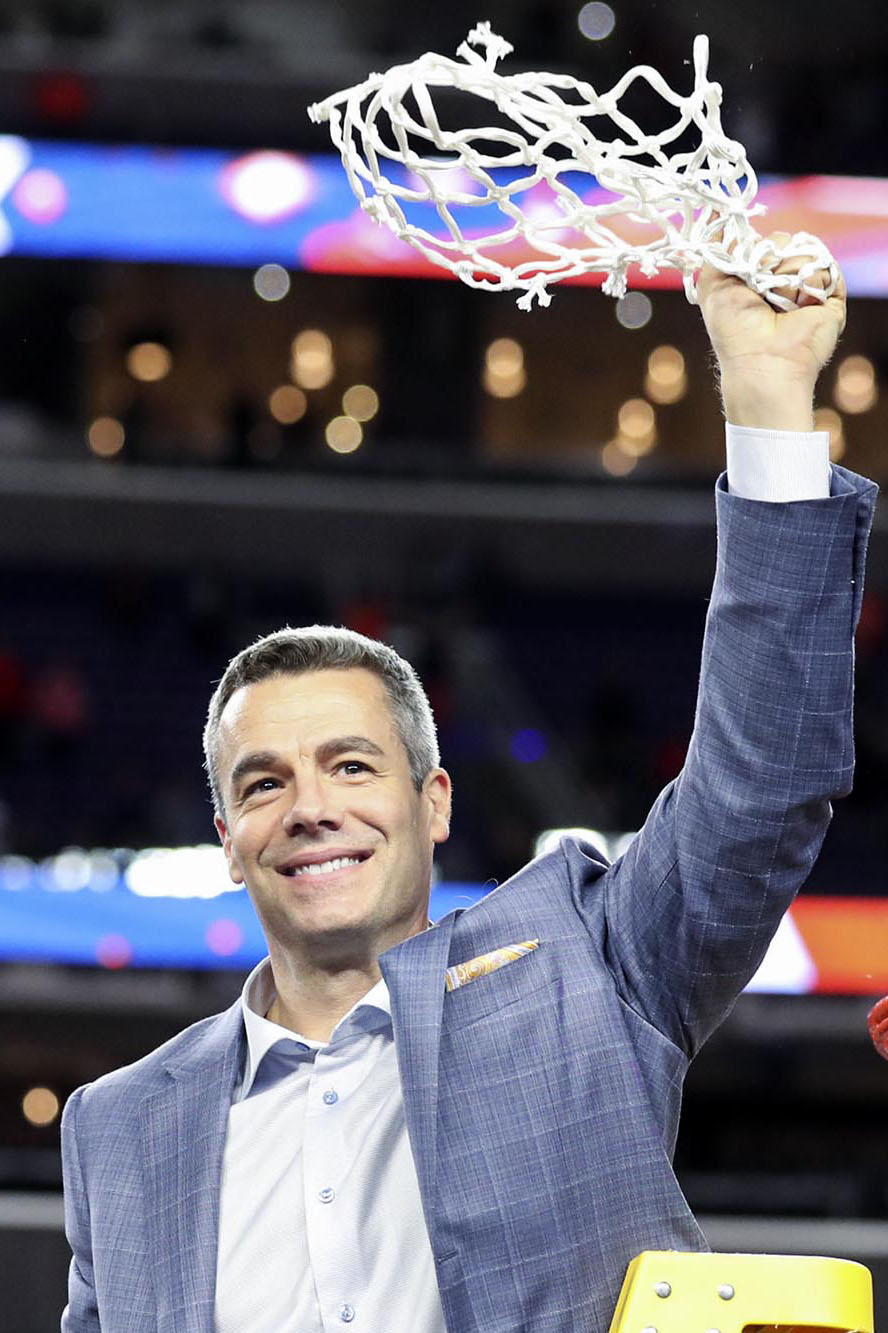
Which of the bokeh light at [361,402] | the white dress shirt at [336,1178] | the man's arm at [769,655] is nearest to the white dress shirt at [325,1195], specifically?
the white dress shirt at [336,1178]

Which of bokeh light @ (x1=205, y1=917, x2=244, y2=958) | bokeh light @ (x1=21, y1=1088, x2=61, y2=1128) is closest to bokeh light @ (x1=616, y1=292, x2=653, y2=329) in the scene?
bokeh light @ (x1=205, y1=917, x2=244, y2=958)

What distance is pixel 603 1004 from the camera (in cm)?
153

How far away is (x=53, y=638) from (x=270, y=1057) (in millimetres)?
9262

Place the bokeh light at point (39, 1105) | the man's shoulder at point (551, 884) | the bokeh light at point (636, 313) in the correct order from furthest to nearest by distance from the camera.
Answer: the bokeh light at point (636, 313) → the bokeh light at point (39, 1105) → the man's shoulder at point (551, 884)

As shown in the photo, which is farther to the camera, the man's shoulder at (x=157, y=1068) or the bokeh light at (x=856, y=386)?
the bokeh light at (x=856, y=386)

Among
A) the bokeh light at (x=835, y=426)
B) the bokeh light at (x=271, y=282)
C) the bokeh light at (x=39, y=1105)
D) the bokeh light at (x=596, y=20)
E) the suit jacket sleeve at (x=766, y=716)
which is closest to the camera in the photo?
the suit jacket sleeve at (x=766, y=716)

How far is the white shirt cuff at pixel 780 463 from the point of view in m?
1.40

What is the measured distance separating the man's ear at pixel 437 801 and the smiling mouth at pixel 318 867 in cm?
14

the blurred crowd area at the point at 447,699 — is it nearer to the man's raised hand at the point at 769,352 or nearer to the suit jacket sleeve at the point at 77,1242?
the suit jacket sleeve at the point at 77,1242

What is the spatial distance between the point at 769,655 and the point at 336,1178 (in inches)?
22.2

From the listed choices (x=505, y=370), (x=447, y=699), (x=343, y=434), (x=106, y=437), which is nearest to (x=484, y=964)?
(x=447, y=699)

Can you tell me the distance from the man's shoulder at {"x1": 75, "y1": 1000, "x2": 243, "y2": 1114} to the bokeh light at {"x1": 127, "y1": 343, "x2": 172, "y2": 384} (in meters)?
9.70

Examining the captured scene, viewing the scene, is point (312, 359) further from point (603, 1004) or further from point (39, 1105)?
point (603, 1004)

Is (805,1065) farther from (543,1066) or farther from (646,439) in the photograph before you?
(543,1066)
